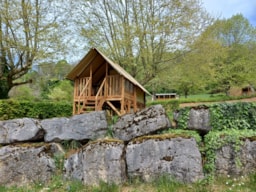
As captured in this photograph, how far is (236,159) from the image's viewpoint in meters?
5.48

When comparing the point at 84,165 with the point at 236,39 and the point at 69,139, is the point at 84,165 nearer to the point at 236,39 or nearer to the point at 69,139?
the point at 69,139

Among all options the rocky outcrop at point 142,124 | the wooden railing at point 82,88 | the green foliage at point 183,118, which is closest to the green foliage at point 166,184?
the rocky outcrop at point 142,124

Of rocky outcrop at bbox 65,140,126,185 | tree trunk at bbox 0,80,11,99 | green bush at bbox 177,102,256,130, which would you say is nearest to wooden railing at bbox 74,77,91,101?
rocky outcrop at bbox 65,140,126,185

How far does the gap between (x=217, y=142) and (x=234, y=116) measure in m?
1.30

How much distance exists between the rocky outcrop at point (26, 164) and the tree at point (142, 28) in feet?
26.4

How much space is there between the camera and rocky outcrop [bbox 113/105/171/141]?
264 inches

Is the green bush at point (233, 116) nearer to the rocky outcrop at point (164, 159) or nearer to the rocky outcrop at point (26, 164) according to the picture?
the rocky outcrop at point (164, 159)

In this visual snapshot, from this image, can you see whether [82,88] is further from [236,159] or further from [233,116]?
[236,159]

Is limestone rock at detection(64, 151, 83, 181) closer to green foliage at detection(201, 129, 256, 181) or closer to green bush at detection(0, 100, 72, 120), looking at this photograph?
green foliage at detection(201, 129, 256, 181)

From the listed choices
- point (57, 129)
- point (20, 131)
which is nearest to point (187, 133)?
point (57, 129)

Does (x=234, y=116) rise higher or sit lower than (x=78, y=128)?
higher

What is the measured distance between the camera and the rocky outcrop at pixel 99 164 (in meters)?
5.82

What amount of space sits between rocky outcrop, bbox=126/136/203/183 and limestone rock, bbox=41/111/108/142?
1.51 meters

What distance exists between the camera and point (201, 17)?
13.3m
